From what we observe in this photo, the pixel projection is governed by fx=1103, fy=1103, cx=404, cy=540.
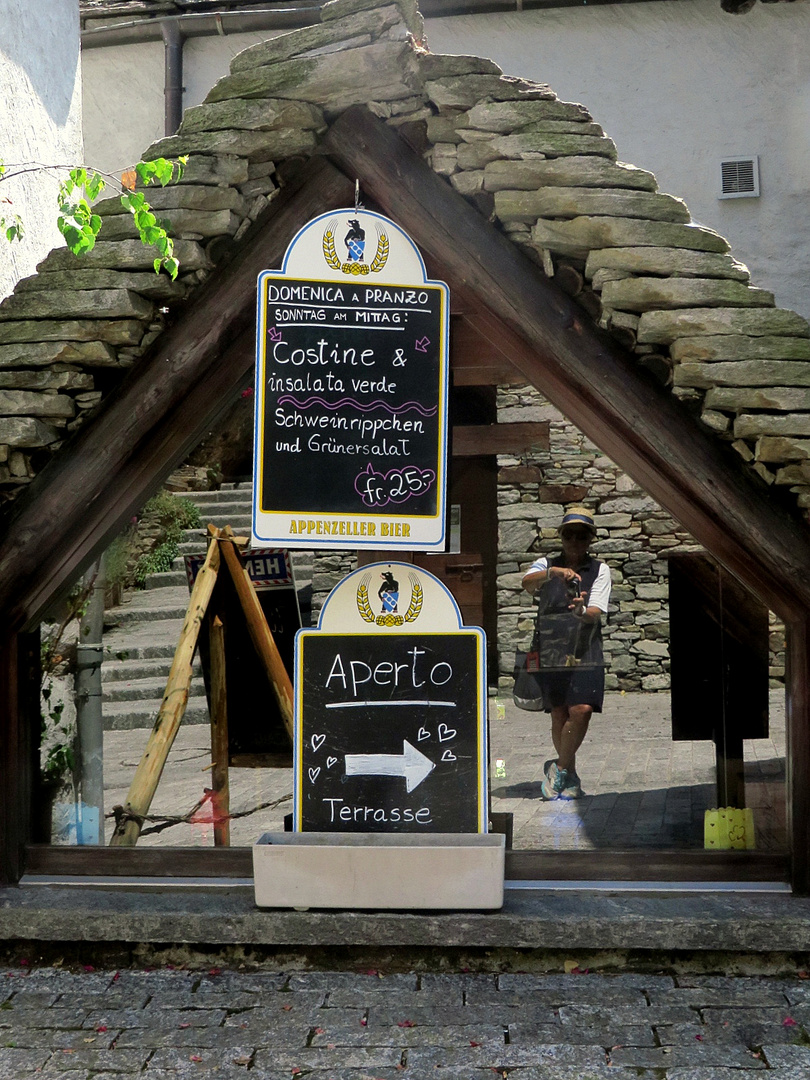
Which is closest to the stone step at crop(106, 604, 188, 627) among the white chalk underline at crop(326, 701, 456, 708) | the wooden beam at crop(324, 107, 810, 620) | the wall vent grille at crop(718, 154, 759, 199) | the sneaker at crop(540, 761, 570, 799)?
the white chalk underline at crop(326, 701, 456, 708)

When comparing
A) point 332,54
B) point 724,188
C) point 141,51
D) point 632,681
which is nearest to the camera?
point 332,54

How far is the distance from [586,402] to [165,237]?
159cm

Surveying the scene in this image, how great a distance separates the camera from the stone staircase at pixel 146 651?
453 cm

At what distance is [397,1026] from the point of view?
3420 mm

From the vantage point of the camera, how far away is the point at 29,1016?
140 inches

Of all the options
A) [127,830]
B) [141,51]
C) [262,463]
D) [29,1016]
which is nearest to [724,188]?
[141,51]

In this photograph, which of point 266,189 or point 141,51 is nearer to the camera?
point 266,189

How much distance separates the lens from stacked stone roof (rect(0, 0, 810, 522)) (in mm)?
3750

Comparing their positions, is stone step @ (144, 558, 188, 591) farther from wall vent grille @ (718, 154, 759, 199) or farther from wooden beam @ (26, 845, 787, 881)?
wall vent grille @ (718, 154, 759, 199)

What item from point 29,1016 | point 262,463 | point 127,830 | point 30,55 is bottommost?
point 29,1016

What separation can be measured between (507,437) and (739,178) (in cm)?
668

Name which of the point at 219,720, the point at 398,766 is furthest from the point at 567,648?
the point at 219,720

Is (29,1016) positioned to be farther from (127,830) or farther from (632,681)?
(632,681)

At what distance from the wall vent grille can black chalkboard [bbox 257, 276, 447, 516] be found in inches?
265
